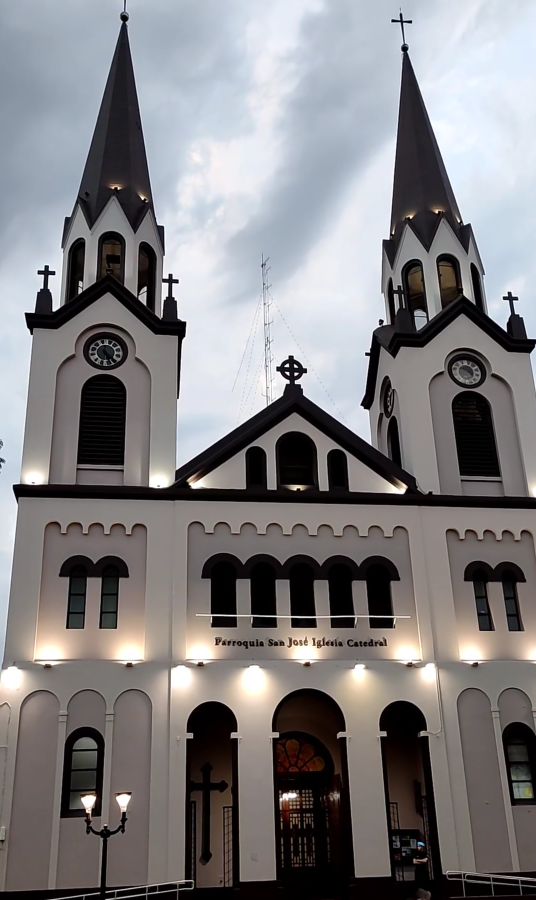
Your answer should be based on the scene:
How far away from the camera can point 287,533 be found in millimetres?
23312

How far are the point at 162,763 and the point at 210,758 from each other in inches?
110

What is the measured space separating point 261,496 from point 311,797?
7993 millimetres

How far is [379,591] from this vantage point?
23.5 metres

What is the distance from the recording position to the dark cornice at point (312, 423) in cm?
2434

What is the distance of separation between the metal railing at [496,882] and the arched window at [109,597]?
10.0m

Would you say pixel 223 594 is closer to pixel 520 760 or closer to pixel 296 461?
pixel 296 461

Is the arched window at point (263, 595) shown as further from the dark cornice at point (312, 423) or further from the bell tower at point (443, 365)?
the bell tower at point (443, 365)

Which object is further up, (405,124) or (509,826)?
(405,124)

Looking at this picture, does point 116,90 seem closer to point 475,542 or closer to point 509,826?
point 475,542

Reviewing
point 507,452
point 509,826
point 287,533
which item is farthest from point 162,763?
point 507,452

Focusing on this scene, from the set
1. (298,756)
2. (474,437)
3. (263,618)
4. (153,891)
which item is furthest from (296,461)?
(153,891)

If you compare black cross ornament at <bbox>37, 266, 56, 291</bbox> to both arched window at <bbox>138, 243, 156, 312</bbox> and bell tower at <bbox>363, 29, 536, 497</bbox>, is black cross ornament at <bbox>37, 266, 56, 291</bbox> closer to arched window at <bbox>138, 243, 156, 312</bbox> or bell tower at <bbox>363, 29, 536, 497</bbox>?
arched window at <bbox>138, 243, 156, 312</bbox>

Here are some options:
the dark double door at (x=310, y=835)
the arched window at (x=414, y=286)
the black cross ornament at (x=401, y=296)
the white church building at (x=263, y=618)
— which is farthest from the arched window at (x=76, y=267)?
the dark double door at (x=310, y=835)

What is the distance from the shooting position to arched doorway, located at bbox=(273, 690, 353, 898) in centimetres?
2117
